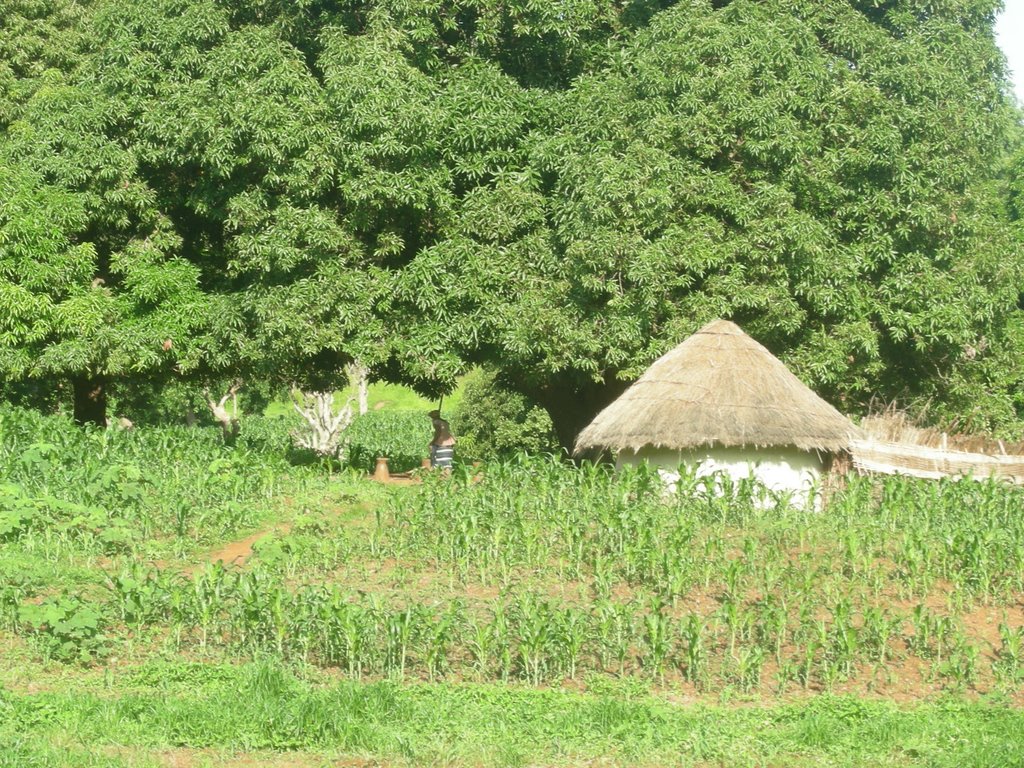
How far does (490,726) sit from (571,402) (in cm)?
1181

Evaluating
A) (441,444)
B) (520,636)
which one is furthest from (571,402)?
(520,636)

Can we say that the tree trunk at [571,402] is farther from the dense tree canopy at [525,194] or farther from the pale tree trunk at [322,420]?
the pale tree trunk at [322,420]

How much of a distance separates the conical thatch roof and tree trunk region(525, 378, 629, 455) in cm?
294

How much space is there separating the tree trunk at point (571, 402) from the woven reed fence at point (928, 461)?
379 cm

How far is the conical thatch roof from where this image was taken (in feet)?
46.9

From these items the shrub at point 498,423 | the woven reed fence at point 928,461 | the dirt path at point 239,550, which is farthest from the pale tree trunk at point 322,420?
the dirt path at point 239,550

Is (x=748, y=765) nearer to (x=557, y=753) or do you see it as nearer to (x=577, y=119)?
(x=557, y=753)

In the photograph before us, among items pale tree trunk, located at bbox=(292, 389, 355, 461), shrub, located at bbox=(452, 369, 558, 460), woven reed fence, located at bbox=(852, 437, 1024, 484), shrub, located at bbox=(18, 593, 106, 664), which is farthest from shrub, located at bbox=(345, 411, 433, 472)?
shrub, located at bbox=(18, 593, 106, 664)

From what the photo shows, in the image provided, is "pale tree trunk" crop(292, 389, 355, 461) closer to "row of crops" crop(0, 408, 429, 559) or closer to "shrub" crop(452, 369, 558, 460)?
"shrub" crop(452, 369, 558, 460)

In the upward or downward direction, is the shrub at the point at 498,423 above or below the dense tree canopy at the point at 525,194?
below

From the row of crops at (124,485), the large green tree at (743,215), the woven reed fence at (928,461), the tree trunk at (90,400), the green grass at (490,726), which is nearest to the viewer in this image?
the green grass at (490,726)

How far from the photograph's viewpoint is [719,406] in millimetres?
14562

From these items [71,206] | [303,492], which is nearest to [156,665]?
[303,492]

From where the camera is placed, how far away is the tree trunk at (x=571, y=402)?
18484 mm
